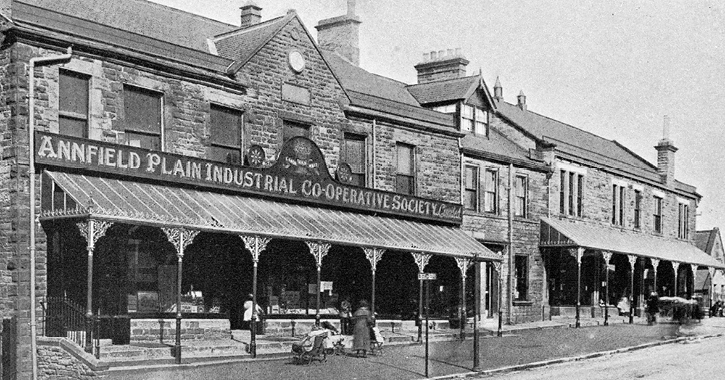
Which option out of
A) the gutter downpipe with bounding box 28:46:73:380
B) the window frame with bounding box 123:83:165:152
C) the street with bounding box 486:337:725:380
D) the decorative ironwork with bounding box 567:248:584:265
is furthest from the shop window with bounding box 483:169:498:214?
the gutter downpipe with bounding box 28:46:73:380

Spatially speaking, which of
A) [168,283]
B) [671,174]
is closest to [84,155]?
[168,283]

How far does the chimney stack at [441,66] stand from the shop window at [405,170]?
8664 mm

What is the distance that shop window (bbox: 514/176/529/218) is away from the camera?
33.9 meters

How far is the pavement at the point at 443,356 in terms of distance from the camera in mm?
17453

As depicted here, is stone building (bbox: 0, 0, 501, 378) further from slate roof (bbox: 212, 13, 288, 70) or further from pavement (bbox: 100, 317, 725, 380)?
pavement (bbox: 100, 317, 725, 380)

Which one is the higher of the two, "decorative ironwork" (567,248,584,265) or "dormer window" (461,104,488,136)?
"dormer window" (461,104,488,136)

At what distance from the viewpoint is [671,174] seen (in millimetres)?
48000

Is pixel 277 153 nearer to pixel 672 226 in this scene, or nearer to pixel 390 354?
pixel 390 354

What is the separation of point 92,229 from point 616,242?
1055 inches

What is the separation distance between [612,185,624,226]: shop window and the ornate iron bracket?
1140 inches

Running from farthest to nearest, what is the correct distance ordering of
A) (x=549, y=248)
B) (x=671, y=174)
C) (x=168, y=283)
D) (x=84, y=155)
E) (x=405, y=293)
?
(x=671, y=174) < (x=549, y=248) < (x=405, y=293) < (x=168, y=283) < (x=84, y=155)

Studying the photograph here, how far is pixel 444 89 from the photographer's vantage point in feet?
110

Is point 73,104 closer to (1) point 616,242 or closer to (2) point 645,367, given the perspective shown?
(2) point 645,367

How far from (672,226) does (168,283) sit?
34234mm
